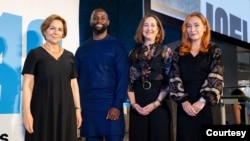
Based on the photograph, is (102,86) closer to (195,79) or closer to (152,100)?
(152,100)

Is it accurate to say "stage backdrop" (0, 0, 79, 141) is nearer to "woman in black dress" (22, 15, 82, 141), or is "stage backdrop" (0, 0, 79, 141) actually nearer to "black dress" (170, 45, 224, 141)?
"woman in black dress" (22, 15, 82, 141)

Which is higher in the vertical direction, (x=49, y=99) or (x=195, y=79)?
A: (x=195, y=79)

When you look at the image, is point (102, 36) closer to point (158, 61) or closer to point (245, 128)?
point (158, 61)

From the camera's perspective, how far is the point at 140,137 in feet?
7.35

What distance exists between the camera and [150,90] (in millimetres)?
2248

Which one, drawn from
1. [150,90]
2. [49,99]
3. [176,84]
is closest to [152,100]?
[150,90]

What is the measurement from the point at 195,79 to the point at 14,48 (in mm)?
1137

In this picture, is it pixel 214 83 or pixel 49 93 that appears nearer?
pixel 49 93

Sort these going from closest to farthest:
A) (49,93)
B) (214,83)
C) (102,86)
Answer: (49,93) < (214,83) < (102,86)

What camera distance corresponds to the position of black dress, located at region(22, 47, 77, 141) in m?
1.95

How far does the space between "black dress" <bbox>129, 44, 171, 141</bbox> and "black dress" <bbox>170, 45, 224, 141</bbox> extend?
9 cm

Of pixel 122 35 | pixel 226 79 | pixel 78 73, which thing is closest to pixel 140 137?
pixel 78 73

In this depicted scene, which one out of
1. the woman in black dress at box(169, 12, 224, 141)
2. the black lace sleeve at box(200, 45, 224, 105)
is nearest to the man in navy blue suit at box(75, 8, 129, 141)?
the woman in black dress at box(169, 12, 224, 141)

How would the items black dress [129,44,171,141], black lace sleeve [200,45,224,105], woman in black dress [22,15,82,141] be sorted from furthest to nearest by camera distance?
black dress [129,44,171,141] < black lace sleeve [200,45,224,105] < woman in black dress [22,15,82,141]
